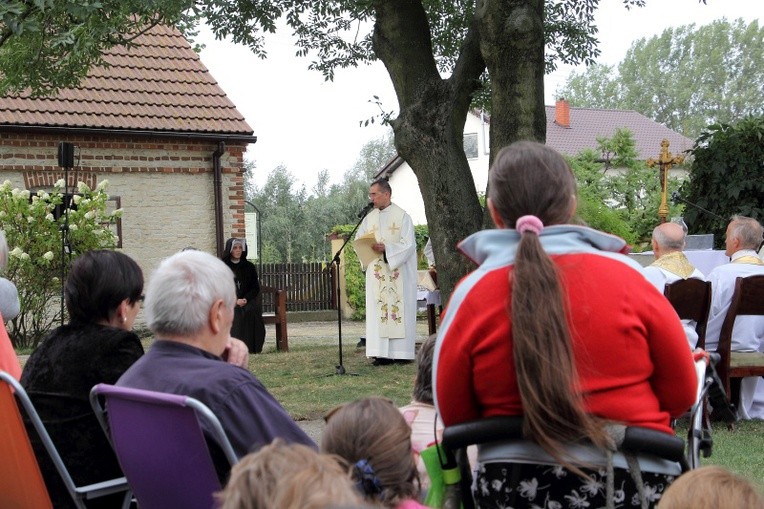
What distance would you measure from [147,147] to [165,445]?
1577cm

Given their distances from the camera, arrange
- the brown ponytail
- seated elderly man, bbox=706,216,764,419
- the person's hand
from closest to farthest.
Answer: the brown ponytail < the person's hand < seated elderly man, bbox=706,216,764,419

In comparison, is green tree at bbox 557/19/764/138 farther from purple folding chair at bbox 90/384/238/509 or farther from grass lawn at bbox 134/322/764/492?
purple folding chair at bbox 90/384/238/509

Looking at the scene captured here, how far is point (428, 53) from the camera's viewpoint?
955cm

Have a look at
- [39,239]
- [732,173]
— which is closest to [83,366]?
[732,173]

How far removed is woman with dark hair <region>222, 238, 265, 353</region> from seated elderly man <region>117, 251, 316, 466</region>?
410 inches

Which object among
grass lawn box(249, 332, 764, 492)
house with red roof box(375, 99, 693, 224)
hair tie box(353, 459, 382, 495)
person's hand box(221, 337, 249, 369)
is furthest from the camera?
house with red roof box(375, 99, 693, 224)

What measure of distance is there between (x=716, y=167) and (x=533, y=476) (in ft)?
38.5

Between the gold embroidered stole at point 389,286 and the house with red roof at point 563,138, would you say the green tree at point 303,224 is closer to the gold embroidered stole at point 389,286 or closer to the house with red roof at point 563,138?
the house with red roof at point 563,138

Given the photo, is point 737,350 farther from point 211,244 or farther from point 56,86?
point 211,244

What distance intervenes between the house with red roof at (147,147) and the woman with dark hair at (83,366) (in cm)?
1404

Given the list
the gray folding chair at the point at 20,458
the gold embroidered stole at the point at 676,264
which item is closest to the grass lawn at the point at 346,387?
the gold embroidered stole at the point at 676,264

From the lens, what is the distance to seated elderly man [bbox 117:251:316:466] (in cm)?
291

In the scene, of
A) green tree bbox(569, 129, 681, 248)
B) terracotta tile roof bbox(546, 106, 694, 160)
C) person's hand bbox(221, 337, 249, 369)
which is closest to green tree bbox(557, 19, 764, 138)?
terracotta tile roof bbox(546, 106, 694, 160)

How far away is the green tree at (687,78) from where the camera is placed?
80.1 m
